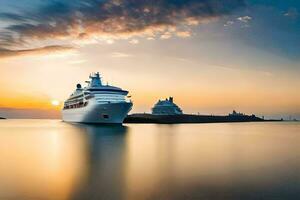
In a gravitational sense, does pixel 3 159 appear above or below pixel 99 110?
below

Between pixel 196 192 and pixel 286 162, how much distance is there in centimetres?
1909

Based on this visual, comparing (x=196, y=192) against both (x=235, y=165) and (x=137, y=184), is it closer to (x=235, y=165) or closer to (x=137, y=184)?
(x=137, y=184)

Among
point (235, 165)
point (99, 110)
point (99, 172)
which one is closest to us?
point (99, 172)

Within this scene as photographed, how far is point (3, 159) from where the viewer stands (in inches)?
1378

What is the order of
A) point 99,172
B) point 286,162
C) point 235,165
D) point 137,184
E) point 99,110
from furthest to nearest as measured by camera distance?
point 99,110 < point 286,162 < point 235,165 < point 99,172 < point 137,184

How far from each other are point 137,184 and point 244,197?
6.97 metres

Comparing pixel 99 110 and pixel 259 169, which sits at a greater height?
pixel 99 110

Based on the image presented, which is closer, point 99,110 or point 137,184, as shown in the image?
point 137,184

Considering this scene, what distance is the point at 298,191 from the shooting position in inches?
800

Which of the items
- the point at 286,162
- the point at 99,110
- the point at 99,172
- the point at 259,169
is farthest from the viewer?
the point at 99,110

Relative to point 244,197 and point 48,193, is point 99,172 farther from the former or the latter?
point 244,197

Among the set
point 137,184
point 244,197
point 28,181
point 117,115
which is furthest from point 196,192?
point 117,115

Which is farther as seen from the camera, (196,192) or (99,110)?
(99,110)

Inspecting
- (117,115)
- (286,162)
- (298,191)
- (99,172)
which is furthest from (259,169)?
(117,115)
